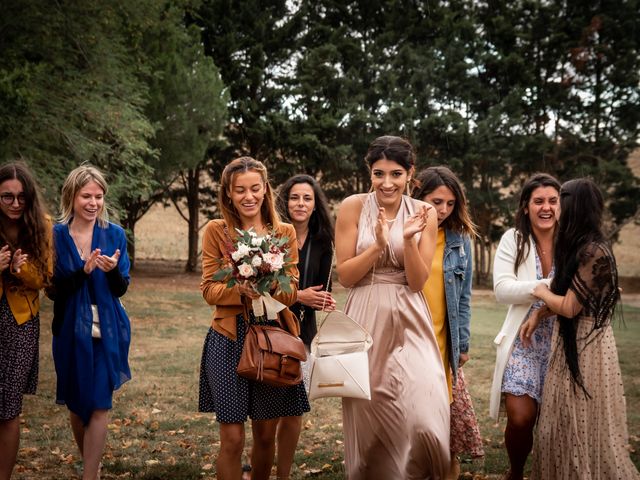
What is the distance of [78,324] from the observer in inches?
203

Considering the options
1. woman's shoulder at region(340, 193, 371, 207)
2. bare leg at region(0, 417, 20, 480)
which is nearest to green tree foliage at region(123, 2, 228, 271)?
bare leg at region(0, 417, 20, 480)

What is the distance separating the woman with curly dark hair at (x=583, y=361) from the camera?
4648 mm

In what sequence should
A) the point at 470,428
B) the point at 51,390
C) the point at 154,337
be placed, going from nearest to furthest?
the point at 470,428 < the point at 51,390 < the point at 154,337

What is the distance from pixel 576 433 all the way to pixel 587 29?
3051cm

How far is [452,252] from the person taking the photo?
545 cm

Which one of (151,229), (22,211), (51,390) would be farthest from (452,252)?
(151,229)

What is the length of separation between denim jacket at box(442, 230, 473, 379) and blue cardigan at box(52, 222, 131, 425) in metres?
2.54

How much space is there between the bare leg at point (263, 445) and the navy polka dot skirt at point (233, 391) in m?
0.16

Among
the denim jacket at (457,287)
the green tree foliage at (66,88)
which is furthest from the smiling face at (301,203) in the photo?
the green tree foliage at (66,88)

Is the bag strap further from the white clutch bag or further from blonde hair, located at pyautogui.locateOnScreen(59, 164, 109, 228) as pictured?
blonde hair, located at pyautogui.locateOnScreen(59, 164, 109, 228)

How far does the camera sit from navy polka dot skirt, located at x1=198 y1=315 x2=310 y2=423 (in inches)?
175

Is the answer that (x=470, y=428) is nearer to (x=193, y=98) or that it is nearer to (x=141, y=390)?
(x=141, y=390)

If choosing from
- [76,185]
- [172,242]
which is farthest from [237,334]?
[172,242]

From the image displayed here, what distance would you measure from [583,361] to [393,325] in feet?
4.47
